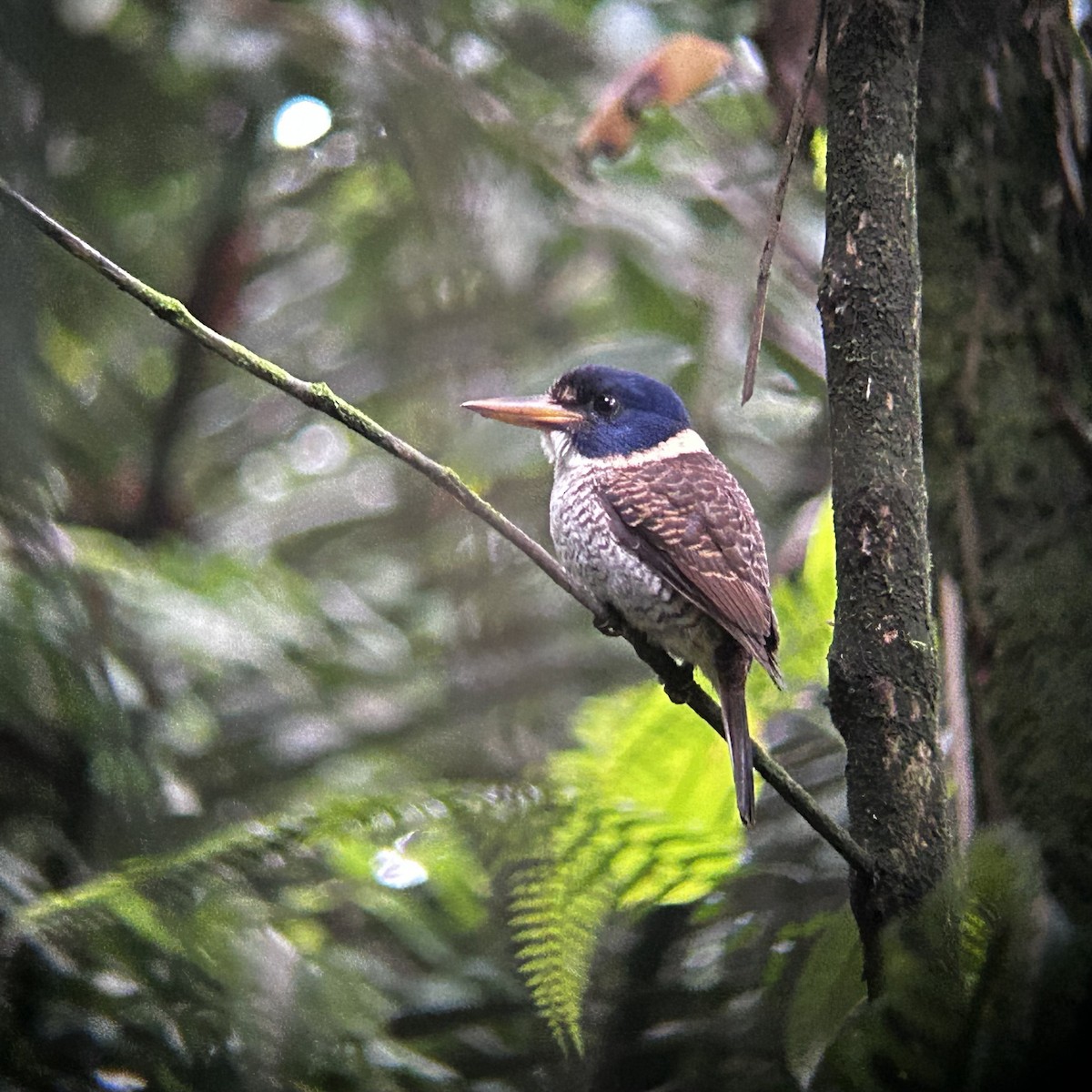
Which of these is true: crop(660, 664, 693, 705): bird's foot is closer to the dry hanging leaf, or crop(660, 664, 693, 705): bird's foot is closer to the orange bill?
the orange bill

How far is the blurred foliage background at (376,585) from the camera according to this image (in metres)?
1.87

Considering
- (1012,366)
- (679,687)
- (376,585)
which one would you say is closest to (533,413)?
(679,687)

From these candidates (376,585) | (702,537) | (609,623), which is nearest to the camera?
(609,623)

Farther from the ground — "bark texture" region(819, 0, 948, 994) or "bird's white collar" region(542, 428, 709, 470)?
"bird's white collar" region(542, 428, 709, 470)

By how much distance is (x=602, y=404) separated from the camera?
2.55m

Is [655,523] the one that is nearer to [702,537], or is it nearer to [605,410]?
[702,537]

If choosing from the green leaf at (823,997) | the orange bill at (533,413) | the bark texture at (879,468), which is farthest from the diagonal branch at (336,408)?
the orange bill at (533,413)

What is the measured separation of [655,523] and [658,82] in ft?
2.44

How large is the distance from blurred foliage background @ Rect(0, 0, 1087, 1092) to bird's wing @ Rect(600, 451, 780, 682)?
0.47 feet

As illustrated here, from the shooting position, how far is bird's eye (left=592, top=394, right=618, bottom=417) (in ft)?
8.38

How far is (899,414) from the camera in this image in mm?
1412

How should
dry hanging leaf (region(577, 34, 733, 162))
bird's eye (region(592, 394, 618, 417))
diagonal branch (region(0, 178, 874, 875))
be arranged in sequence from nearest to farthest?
1. diagonal branch (region(0, 178, 874, 875))
2. dry hanging leaf (region(577, 34, 733, 162))
3. bird's eye (region(592, 394, 618, 417))

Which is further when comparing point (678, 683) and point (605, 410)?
point (605, 410)

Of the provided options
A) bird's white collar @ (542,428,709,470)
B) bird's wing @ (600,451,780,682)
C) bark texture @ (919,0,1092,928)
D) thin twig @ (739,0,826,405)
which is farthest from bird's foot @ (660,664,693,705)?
bird's white collar @ (542,428,709,470)
